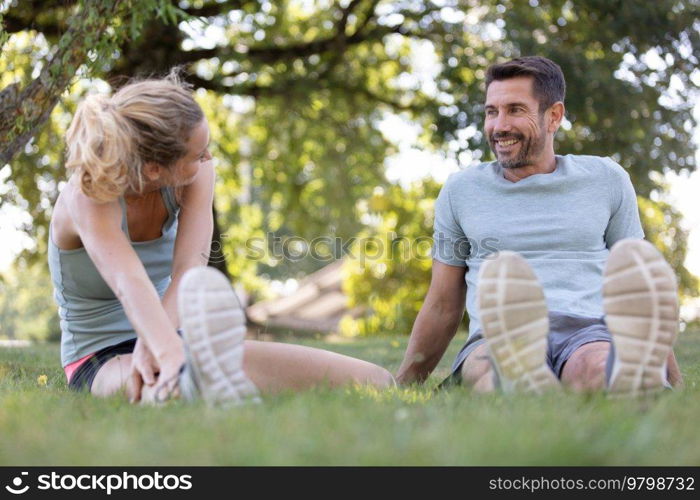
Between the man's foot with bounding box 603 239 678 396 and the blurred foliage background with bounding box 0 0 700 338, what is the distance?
3725 millimetres

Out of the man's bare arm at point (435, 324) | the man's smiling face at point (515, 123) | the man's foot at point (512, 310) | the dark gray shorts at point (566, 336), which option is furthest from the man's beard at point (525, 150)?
the man's foot at point (512, 310)

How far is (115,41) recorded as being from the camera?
509 centimetres

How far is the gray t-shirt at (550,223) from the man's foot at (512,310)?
0.80 metres

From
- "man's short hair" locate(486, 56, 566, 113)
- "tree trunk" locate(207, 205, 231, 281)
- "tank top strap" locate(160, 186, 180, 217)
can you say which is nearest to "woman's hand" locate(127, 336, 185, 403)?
"tank top strap" locate(160, 186, 180, 217)

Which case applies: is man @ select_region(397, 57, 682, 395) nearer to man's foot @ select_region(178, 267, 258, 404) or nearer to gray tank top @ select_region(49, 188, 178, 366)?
man's foot @ select_region(178, 267, 258, 404)

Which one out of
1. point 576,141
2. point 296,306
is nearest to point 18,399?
point 576,141

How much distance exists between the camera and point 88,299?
3135 mm

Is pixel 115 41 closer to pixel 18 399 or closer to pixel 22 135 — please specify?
pixel 22 135

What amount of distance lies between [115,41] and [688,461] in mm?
4388

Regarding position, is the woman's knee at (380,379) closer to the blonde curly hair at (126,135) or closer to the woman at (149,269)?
the woman at (149,269)

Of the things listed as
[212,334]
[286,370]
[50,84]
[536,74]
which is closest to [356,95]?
[50,84]

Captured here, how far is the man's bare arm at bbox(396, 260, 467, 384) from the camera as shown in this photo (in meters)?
3.47

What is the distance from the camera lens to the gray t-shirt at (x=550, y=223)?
320cm
